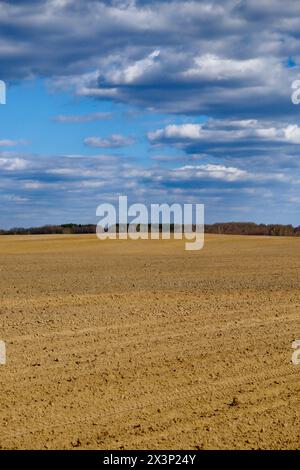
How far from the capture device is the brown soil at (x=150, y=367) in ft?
27.0

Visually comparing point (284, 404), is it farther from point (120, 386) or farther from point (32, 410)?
point (32, 410)

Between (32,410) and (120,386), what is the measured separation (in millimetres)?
1450

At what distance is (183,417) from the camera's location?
8.68 meters

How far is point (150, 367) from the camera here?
11.1 m

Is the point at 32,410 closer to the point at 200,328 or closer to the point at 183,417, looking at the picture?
the point at 183,417

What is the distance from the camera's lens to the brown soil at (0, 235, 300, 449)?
8219mm

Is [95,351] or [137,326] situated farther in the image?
[137,326]

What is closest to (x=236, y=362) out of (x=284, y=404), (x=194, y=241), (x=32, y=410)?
(x=284, y=404)

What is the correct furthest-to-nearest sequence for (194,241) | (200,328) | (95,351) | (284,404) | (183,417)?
1. (194,241)
2. (200,328)
3. (95,351)
4. (284,404)
5. (183,417)
